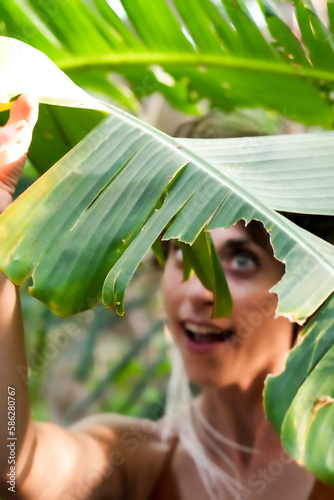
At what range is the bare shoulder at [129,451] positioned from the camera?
3.32 feet

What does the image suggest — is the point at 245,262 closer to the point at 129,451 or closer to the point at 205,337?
the point at 205,337

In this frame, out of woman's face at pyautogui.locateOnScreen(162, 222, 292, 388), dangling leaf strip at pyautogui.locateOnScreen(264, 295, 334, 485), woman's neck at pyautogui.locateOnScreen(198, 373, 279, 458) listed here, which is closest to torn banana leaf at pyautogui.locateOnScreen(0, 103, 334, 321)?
dangling leaf strip at pyautogui.locateOnScreen(264, 295, 334, 485)

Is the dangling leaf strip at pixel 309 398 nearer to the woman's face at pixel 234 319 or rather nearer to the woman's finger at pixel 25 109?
the woman's finger at pixel 25 109

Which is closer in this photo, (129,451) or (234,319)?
(234,319)

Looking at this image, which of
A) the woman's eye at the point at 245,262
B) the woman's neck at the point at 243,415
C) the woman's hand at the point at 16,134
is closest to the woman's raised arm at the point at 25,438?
the woman's hand at the point at 16,134

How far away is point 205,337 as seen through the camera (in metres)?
0.90

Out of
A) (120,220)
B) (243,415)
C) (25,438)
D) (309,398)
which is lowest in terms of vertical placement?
(243,415)

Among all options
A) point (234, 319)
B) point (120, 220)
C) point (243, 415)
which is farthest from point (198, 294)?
point (120, 220)

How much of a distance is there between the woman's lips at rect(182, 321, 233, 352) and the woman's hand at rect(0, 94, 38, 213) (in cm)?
49

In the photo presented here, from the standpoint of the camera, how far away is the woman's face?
879 millimetres

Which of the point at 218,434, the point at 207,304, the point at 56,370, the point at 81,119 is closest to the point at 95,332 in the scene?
the point at 56,370

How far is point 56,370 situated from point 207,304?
1.60 meters

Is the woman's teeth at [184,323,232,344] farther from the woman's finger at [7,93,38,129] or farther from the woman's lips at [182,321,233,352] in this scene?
the woman's finger at [7,93,38,129]

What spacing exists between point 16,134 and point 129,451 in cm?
75
